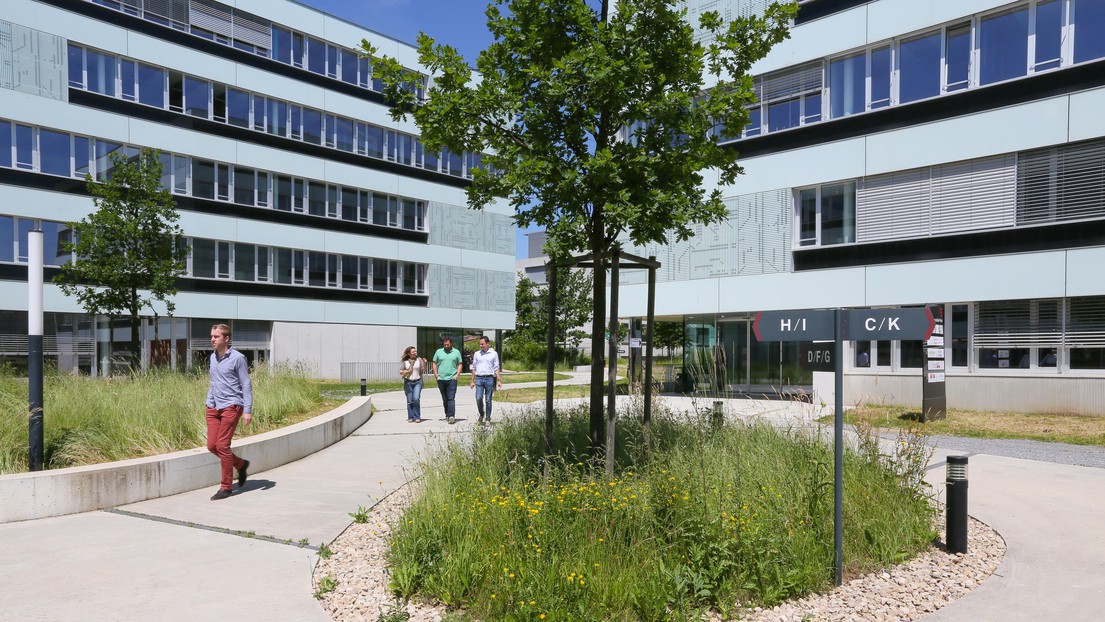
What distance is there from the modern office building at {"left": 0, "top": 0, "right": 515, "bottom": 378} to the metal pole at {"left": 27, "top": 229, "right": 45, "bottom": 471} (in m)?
→ 20.9

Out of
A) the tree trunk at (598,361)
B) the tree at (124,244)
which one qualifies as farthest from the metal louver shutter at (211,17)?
the tree trunk at (598,361)

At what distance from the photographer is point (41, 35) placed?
29312mm

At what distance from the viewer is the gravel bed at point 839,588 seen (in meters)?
4.91

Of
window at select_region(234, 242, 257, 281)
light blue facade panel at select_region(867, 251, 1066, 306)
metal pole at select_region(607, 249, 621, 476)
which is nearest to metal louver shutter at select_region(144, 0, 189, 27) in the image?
window at select_region(234, 242, 257, 281)

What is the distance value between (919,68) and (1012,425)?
1006 cm

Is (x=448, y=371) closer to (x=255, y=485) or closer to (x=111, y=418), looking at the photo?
(x=255, y=485)

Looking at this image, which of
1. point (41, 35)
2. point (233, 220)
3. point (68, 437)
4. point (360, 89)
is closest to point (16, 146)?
point (41, 35)

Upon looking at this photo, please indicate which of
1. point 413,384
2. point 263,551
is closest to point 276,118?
point 413,384

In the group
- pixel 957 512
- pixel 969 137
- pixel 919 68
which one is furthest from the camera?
pixel 919 68

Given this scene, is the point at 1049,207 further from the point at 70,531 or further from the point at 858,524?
the point at 70,531

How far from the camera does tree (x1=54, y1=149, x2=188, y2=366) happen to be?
23469 mm

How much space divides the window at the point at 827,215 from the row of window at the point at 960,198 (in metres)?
0.03

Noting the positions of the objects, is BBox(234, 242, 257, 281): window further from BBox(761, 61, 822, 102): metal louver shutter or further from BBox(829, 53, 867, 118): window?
BBox(829, 53, 867, 118): window

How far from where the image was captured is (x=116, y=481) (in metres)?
7.71
